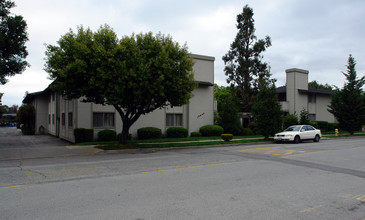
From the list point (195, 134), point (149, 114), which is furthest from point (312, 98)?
point (149, 114)

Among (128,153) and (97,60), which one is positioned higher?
(97,60)

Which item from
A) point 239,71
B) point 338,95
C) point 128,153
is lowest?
point 128,153

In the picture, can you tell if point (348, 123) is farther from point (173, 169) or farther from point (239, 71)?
point (173, 169)

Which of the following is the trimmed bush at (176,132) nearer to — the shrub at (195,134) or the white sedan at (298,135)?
the shrub at (195,134)

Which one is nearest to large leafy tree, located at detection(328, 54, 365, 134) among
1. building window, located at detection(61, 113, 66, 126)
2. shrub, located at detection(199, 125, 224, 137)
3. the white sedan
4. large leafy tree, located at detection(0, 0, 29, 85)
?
the white sedan

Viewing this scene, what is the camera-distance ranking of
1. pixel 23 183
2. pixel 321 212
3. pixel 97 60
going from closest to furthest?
pixel 321 212
pixel 23 183
pixel 97 60

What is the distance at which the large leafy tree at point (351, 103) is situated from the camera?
30547 mm

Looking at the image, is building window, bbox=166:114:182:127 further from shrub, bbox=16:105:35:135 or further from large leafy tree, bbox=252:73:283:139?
shrub, bbox=16:105:35:135

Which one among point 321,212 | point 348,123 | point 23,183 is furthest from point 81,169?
point 348,123

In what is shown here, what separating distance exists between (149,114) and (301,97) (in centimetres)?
2415

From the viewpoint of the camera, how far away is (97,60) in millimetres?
13555

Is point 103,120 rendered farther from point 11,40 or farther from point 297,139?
point 297,139

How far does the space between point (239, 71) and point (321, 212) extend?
33.6 m

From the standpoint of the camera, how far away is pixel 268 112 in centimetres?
2248
